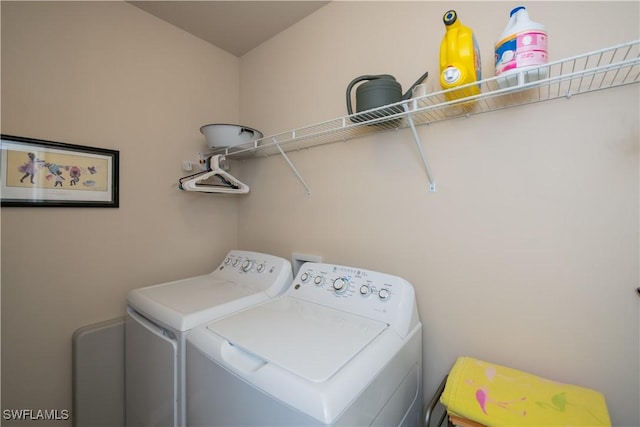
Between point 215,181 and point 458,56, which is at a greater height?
point 458,56

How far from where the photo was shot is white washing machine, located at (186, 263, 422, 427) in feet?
2.34

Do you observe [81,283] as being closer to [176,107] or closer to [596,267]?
[176,107]

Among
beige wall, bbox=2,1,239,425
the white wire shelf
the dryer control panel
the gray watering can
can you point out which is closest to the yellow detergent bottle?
the white wire shelf

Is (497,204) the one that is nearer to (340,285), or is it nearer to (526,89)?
(526,89)

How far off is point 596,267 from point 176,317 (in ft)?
5.20

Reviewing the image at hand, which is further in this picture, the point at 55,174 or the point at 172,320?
the point at 55,174

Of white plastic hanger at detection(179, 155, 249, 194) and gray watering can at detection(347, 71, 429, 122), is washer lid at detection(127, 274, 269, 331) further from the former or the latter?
gray watering can at detection(347, 71, 429, 122)

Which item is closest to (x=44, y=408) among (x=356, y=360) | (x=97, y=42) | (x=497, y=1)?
(x=356, y=360)

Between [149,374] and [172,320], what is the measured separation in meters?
0.40

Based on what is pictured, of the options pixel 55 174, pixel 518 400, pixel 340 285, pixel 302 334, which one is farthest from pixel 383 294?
pixel 55 174

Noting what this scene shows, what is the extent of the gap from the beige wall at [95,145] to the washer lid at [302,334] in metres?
0.93

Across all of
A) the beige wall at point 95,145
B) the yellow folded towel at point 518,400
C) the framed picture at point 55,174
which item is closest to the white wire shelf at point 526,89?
the yellow folded towel at point 518,400

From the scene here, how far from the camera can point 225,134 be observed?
1.66 meters

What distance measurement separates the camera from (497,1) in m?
1.07
